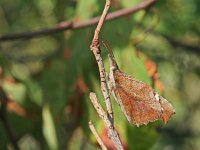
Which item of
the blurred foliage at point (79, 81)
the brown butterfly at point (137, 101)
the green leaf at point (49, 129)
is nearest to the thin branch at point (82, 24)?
the blurred foliage at point (79, 81)

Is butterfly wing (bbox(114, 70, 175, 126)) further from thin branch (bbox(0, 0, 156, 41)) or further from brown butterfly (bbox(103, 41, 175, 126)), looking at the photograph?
thin branch (bbox(0, 0, 156, 41))

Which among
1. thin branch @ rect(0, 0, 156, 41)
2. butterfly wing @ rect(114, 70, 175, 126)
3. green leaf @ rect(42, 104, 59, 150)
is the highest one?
thin branch @ rect(0, 0, 156, 41)

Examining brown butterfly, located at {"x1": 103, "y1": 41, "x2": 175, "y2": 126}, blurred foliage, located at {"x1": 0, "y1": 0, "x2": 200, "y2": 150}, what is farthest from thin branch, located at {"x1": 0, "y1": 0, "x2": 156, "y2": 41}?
brown butterfly, located at {"x1": 103, "y1": 41, "x2": 175, "y2": 126}

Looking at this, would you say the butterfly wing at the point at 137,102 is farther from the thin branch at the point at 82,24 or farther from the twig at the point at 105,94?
the thin branch at the point at 82,24

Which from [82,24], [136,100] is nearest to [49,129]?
[82,24]

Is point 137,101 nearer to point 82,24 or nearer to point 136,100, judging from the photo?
point 136,100

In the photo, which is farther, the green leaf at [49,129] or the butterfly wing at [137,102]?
the green leaf at [49,129]

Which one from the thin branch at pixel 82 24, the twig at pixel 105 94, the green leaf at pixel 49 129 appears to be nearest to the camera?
the twig at pixel 105 94

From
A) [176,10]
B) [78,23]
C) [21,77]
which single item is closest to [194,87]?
[176,10]

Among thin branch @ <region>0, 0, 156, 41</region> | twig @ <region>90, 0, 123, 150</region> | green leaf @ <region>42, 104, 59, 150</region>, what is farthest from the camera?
green leaf @ <region>42, 104, 59, 150</region>
